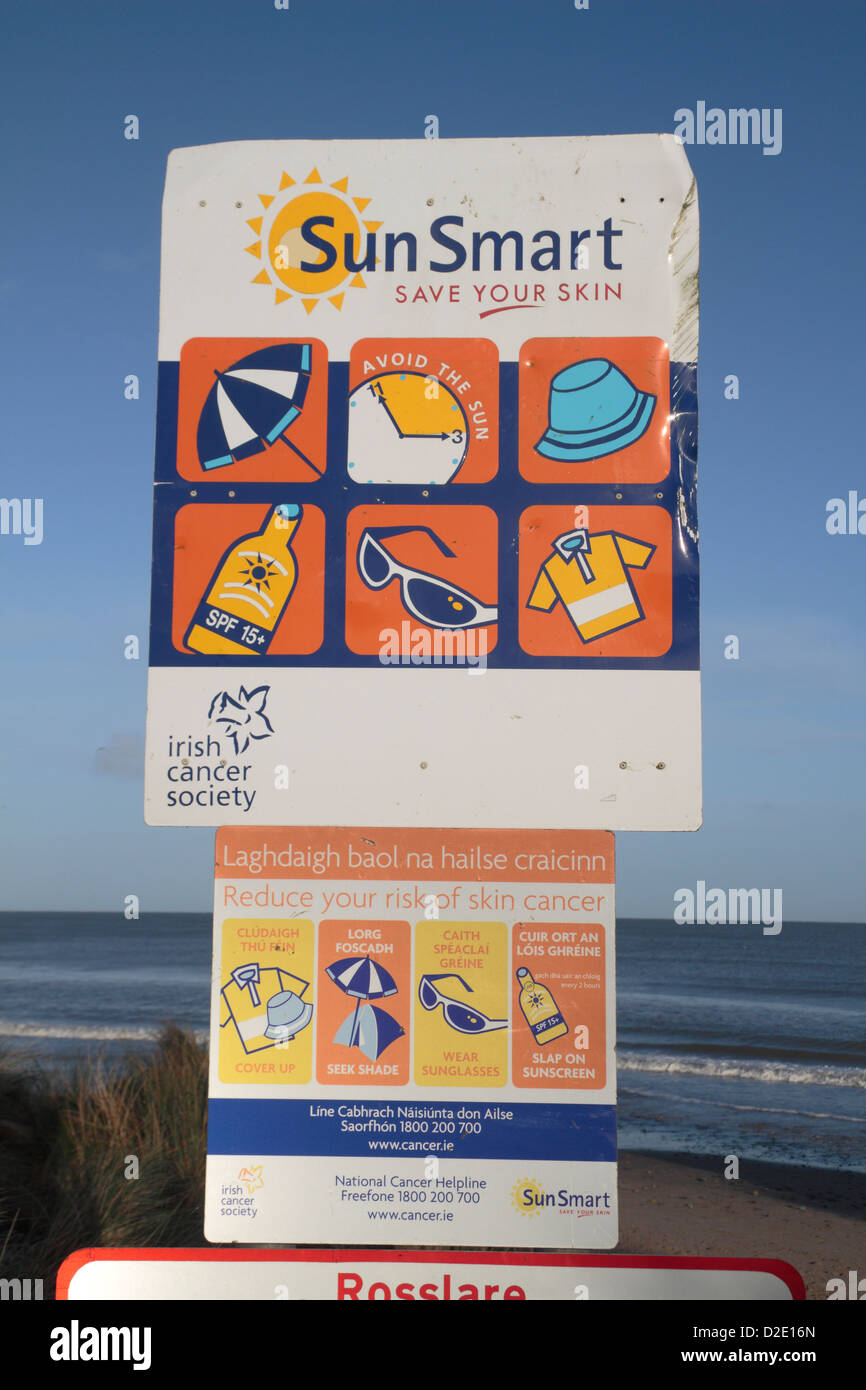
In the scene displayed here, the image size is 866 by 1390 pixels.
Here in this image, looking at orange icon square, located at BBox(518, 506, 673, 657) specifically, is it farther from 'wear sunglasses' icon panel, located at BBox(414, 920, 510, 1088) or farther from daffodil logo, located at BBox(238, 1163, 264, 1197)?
daffodil logo, located at BBox(238, 1163, 264, 1197)

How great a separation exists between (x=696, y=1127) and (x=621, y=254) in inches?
664

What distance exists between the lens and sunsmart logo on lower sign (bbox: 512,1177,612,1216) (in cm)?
204

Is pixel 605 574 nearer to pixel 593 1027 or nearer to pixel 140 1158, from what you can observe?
pixel 593 1027

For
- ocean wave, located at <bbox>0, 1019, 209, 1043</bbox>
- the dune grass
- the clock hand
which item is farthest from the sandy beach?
ocean wave, located at <bbox>0, 1019, 209, 1043</bbox>

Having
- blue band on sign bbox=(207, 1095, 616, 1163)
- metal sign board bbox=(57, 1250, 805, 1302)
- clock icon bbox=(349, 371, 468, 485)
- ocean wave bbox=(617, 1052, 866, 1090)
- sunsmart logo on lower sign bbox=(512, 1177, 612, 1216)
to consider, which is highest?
clock icon bbox=(349, 371, 468, 485)

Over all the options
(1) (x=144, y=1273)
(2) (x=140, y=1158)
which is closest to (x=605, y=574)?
(1) (x=144, y=1273)

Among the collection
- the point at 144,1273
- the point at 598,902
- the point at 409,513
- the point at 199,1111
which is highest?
the point at 409,513

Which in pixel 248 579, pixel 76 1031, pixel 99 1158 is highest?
pixel 248 579

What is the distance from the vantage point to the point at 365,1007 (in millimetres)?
2141

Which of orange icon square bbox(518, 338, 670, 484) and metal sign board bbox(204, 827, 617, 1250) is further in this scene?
orange icon square bbox(518, 338, 670, 484)

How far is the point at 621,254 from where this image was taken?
7.38 feet

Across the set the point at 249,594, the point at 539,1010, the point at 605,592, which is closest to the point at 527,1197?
the point at 539,1010

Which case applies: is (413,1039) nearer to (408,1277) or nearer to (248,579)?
(408,1277)

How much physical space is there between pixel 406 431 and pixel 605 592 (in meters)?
0.58
